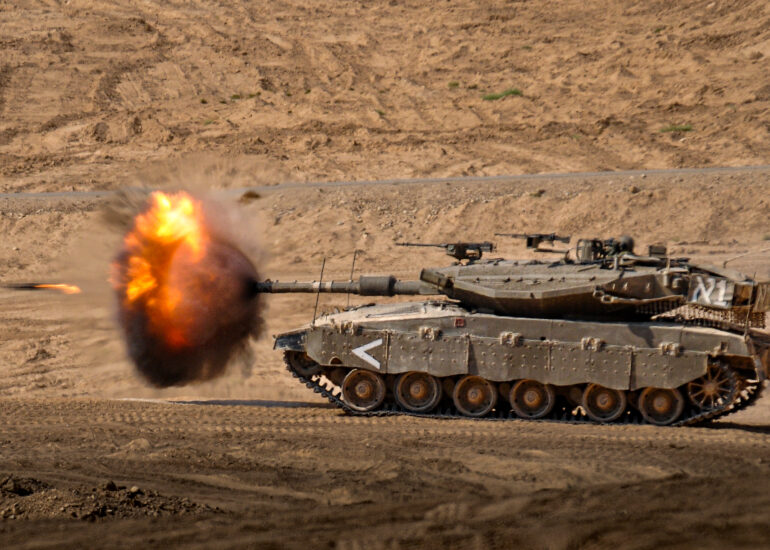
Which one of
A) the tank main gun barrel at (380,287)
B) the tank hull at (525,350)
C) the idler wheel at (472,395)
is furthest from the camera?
the tank main gun barrel at (380,287)

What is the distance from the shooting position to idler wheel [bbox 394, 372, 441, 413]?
681 inches

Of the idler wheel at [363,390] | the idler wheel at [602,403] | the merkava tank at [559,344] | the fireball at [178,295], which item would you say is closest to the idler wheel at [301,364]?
the merkava tank at [559,344]

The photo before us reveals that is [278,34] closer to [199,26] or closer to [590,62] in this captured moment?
[199,26]

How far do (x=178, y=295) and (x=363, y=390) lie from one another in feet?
12.4

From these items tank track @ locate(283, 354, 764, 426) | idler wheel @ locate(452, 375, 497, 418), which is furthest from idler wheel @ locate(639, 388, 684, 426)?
idler wheel @ locate(452, 375, 497, 418)

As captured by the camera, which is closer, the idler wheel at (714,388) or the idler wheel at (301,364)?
the idler wheel at (714,388)

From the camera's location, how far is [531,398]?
1703 cm

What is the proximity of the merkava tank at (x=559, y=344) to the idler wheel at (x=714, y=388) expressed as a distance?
0.02 m

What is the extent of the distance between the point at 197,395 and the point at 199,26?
85.1 feet

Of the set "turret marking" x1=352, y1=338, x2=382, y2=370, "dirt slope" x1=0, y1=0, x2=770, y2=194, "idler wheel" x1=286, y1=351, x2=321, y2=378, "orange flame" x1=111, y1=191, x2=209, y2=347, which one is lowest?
"idler wheel" x1=286, y1=351, x2=321, y2=378

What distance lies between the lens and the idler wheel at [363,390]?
17.5 metres

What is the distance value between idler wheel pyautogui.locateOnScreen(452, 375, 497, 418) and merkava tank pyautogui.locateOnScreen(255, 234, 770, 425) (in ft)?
0.05

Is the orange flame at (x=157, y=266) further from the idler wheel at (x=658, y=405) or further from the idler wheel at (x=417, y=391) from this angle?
the idler wheel at (x=658, y=405)

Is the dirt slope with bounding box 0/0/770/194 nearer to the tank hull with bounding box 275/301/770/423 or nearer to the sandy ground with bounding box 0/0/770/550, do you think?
the sandy ground with bounding box 0/0/770/550
